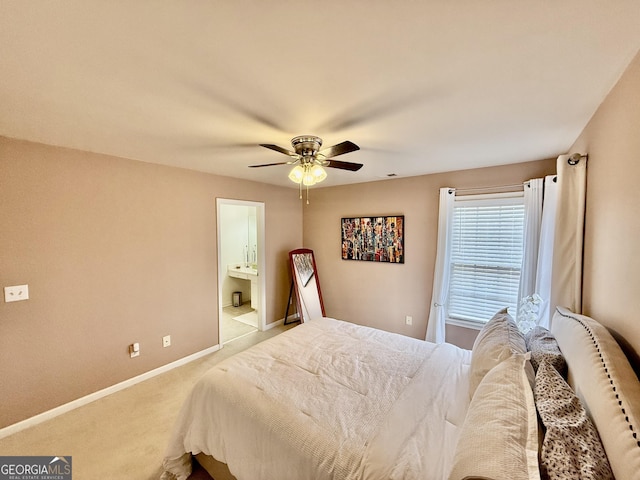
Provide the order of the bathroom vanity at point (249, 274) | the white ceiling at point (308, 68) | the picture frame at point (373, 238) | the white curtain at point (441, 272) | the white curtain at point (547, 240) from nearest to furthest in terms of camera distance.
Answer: the white ceiling at point (308, 68), the white curtain at point (547, 240), the white curtain at point (441, 272), the picture frame at point (373, 238), the bathroom vanity at point (249, 274)

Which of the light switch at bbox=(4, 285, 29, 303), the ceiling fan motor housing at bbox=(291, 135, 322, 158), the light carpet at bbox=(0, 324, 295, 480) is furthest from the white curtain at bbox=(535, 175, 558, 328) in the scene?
the light switch at bbox=(4, 285, 29, 303)

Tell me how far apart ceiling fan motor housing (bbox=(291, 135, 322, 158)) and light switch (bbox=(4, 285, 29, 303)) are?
2.51 metres

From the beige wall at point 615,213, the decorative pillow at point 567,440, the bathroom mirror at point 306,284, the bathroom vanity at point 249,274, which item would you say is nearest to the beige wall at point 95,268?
the bathroom mirror at point 306,284

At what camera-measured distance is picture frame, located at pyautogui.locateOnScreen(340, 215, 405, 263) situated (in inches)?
143

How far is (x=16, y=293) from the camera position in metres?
2.04

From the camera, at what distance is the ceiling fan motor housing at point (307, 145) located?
1.89 meters

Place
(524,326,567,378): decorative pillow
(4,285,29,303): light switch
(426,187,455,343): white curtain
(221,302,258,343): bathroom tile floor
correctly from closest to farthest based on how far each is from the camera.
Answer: (524,326,567,378): decorative pillow → (4,285,29,303): light switch → (426,187,455,343): white curtain → (221,302,258,343): bathroom tile floor

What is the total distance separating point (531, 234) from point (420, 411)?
7.54ft

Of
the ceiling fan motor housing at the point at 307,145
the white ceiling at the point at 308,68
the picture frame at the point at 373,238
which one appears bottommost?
the picture frame at the point at 373,238

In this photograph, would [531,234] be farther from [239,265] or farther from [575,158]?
[239,265]

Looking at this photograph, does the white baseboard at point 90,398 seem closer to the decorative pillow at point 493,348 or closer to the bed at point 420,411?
the bed at point 420,411

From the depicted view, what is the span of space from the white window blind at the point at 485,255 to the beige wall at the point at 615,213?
119 cm

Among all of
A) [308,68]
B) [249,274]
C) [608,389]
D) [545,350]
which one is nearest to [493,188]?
[545,350]

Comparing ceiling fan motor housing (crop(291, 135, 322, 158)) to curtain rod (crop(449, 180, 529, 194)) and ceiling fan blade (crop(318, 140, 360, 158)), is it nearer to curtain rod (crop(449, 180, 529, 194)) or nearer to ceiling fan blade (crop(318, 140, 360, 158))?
ceiling fan blade (crop(318, 140, 360, 158))
